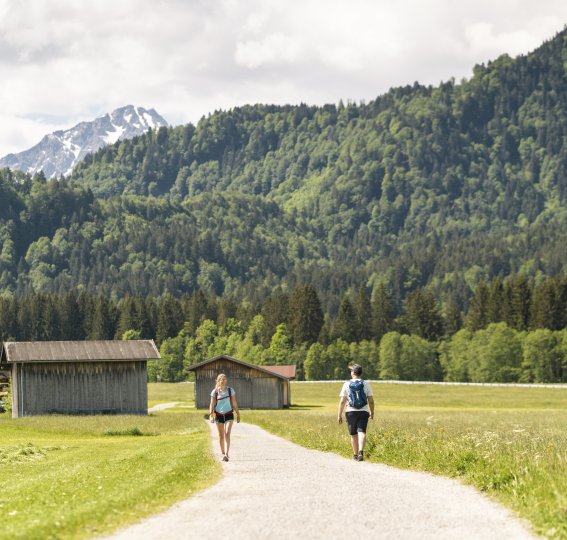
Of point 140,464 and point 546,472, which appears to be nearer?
point 546,472

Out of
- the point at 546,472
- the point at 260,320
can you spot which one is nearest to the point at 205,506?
the point at 546,472

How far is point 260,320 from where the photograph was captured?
191625mm

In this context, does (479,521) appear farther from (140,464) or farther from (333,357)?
(333,357)

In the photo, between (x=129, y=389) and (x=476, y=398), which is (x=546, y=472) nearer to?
(x=129, y=389)

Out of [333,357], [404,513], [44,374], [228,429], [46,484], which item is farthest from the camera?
[333,357]

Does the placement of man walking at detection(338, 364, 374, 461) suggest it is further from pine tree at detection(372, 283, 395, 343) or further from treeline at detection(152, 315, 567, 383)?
pine tree at detection(372, 283, 395, 343)

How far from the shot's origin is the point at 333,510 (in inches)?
580

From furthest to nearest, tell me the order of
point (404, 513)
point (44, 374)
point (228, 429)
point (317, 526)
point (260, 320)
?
point (260, 320) → point (44, 374) → point (228, 429) → point (404, 513) → point (317, 526)

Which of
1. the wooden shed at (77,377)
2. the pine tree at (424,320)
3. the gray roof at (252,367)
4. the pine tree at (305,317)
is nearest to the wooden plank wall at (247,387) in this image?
the gray roof at (252,367)

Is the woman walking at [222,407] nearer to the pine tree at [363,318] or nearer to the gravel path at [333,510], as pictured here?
the gravel path at [333,510]

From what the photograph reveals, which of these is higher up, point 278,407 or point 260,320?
point 260,320

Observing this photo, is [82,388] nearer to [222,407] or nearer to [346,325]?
[222,407]

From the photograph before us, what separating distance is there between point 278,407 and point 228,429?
74.1 m

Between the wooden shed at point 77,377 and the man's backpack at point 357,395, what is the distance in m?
53.7
